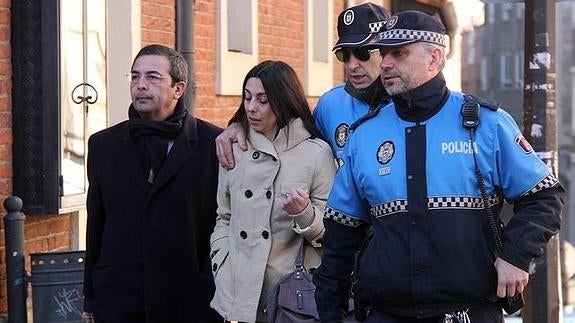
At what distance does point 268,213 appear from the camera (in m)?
5.79

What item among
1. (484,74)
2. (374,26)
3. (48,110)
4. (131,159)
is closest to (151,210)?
(131,159)

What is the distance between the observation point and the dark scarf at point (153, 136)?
615 cm

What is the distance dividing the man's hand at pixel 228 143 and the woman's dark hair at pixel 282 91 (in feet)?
0.51

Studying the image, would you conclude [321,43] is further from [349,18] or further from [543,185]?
[543,185]

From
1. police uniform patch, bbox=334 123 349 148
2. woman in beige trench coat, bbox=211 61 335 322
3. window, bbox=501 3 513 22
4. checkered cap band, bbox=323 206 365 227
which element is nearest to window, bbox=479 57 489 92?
window, bbox=501 3 513 22

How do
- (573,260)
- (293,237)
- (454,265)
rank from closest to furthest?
1. (454,265)
2. (293,237)
3. (573,260)

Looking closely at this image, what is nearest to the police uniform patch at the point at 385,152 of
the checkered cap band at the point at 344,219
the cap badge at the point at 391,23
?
the checkered cap band at the point at 344,219

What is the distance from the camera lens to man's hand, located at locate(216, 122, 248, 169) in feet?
19.4

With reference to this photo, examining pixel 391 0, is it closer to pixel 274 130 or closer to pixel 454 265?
pixel 274 130

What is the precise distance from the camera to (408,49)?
500 cm

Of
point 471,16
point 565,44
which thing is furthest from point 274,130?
point 565,44

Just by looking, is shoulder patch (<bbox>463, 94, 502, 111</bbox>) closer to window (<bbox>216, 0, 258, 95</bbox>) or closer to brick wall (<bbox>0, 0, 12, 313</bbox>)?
brick wall (<bbox>0, 0, 12, 313</bbox>)

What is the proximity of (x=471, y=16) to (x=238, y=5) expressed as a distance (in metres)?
9.11

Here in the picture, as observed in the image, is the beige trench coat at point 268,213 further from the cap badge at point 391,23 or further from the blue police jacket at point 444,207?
the cap badge at point 391,23
